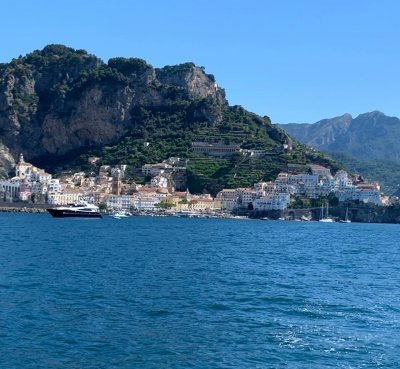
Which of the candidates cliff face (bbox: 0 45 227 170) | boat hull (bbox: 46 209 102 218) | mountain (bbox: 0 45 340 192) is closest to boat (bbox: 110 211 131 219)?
boat hull (bbox: 46 209 102 218)

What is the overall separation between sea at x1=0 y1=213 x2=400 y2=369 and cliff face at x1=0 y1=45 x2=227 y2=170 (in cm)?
11624

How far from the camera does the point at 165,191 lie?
13125 cm

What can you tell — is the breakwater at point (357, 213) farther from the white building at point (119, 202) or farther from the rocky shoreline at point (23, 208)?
the rocky shoreline at point (23, 208)

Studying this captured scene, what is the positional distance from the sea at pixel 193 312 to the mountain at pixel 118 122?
4237 inches

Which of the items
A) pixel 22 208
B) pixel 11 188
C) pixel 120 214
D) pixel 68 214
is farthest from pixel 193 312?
pixel 11 188

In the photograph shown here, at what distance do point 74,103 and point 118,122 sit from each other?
11.6m

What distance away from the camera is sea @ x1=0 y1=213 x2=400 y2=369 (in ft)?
58.2

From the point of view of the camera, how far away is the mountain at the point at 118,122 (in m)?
149

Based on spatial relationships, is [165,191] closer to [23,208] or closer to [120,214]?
[120,214]

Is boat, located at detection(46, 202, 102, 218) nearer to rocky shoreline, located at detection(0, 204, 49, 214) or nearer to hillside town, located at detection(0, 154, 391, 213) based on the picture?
rocky shoreline, located at detection(0, 204, 49, 214)

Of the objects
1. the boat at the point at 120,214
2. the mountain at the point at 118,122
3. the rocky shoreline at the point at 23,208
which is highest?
the mountain at the point at 118,122

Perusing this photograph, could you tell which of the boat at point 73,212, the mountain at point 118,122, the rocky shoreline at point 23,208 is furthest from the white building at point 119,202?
the boat at point 73,212

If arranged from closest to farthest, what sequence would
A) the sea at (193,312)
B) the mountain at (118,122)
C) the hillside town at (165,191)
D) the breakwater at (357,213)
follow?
the sea at (193,312) < the hillside town at (165,191) < the breakwater at (357,213) < the mountain at (118,122)

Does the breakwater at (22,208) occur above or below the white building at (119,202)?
below
